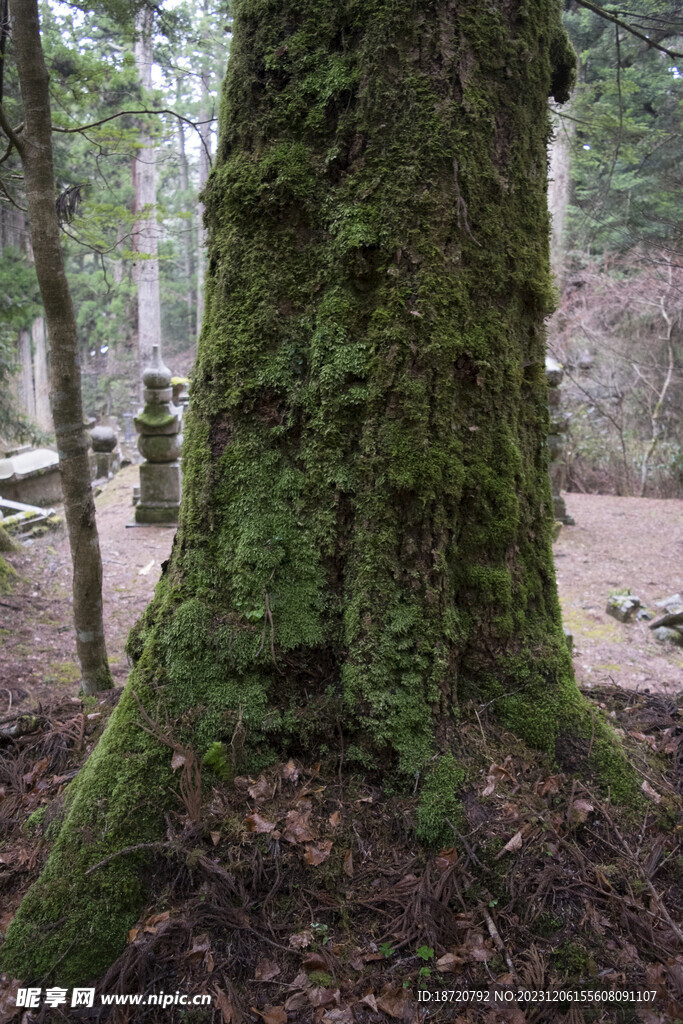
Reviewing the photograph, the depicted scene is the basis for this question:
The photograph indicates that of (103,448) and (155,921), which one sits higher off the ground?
(103,448)

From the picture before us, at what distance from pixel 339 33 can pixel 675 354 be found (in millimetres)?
14197

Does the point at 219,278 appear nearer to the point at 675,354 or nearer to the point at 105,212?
the point at 105,212

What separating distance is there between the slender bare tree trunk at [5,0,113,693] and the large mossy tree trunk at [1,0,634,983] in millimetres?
1149

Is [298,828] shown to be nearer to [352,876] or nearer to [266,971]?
[352,876]

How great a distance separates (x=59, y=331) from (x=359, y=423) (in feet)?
6.29

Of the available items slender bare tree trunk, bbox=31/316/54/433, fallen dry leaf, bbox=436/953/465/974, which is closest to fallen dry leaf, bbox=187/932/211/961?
fallen dry leaf, bbox=436/953/465/974

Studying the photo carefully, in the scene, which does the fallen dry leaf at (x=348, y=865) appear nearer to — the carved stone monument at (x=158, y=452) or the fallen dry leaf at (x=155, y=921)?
the fallen dry leaf at (x=155, y=921)

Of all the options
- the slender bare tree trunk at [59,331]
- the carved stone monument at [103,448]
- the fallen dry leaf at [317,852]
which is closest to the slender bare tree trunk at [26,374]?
the carved stone monument at [103,448]

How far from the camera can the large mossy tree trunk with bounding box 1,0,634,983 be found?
228cm

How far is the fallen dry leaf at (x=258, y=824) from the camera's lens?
85.4 inches

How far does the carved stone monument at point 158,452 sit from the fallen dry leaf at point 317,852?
27.5ft

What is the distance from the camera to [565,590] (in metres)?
7.85

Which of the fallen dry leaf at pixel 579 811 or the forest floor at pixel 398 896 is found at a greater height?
the fallen dry leaf at pixel 579 811

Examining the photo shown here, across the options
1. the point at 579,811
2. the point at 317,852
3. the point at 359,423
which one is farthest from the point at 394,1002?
the point at 359,423
